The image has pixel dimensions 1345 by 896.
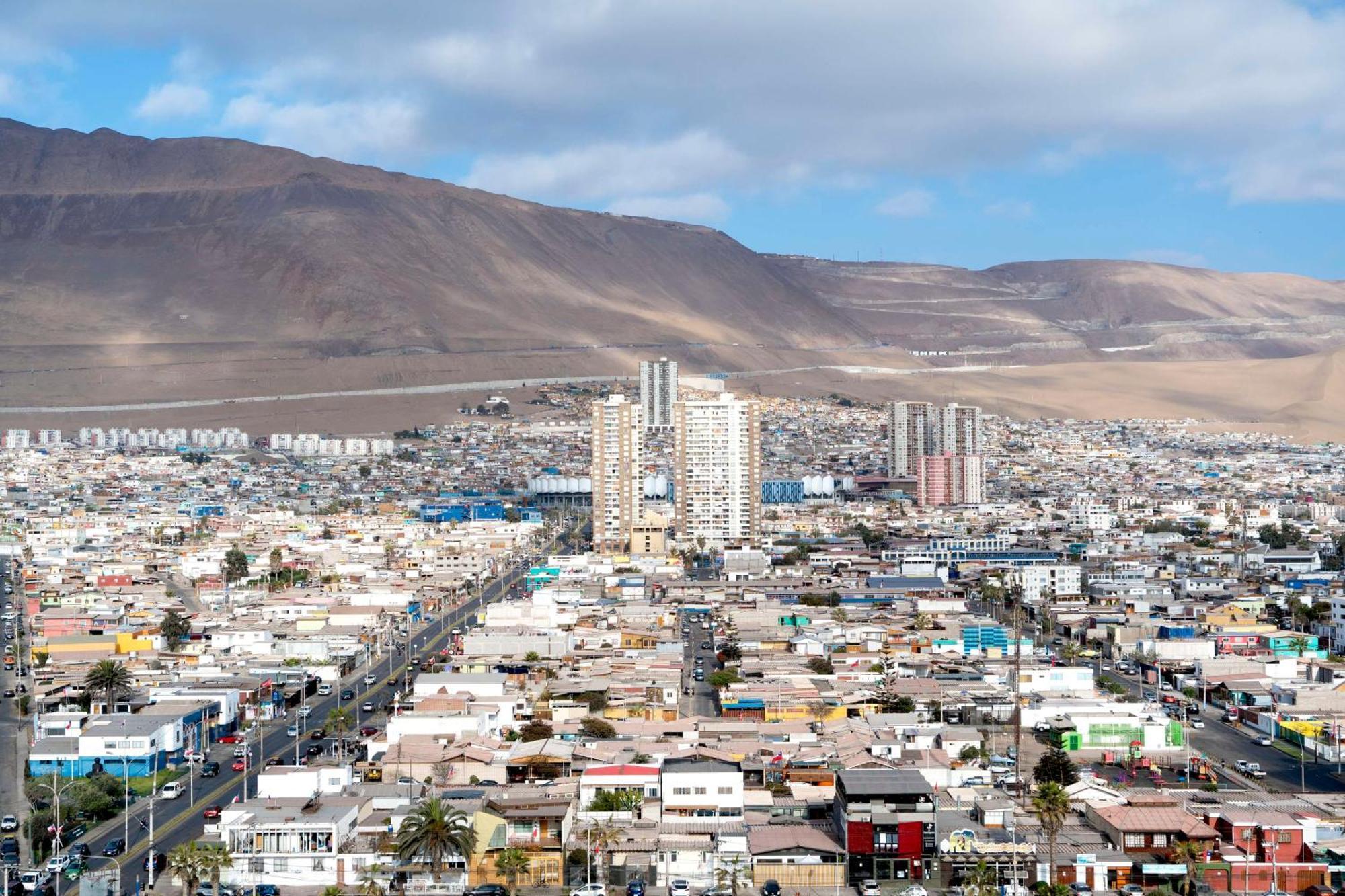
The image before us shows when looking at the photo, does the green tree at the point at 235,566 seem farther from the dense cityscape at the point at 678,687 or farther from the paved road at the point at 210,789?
the paved road at the point at 210,789

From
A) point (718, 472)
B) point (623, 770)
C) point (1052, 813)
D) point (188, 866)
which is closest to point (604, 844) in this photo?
point (623, 770)

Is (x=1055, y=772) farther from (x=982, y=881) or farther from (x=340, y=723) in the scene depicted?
(x=340, y=723)

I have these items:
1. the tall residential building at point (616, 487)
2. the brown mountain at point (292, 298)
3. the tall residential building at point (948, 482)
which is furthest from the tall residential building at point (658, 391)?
the brown mountain at point (292, 298)

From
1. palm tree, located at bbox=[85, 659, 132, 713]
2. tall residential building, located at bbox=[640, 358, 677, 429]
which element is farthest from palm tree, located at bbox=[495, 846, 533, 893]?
tall residential building, located at bbox=[640, 358, 677, 429]

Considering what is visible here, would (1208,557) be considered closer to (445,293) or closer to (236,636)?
(236,636)

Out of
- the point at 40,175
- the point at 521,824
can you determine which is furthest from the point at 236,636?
the point at 40,175

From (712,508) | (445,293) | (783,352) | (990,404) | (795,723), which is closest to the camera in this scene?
(795,723)
